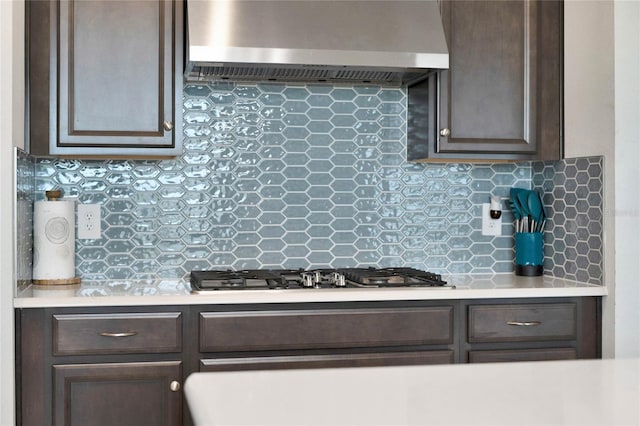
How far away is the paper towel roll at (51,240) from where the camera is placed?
3135 mm

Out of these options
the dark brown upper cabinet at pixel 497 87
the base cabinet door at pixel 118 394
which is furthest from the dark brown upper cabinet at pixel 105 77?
the dark brown upper cabinet at pixel 497 87

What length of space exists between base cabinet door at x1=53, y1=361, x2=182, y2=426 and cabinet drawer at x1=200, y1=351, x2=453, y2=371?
150 mm

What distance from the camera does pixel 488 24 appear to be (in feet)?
11.1

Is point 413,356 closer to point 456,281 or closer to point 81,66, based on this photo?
point 456,281

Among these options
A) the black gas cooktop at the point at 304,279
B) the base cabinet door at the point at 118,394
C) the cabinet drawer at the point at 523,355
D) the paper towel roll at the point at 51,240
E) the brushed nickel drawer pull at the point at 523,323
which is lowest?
the base cabinet door at the point at 118,394

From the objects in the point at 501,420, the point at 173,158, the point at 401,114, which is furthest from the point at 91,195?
the point at 501,420

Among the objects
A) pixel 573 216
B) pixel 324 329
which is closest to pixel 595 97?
pixel 573 216

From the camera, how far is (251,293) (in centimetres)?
290

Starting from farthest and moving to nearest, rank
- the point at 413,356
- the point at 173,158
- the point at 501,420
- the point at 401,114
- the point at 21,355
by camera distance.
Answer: the point at 401,114 < the point at 173,158 < the point at 413,356 < the point at 21,355 < the point at 501,420

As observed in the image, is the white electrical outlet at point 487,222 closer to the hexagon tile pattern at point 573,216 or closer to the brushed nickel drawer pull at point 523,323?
the hexagon tile pattern at point 573,216

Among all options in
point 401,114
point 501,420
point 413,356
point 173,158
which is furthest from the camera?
point 401,114

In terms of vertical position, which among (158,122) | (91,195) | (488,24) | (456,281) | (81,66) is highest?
(488,24)

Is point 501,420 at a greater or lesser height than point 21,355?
greater

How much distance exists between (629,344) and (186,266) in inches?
71.3
